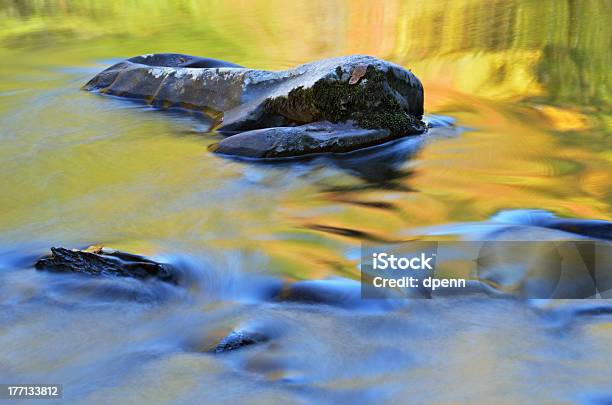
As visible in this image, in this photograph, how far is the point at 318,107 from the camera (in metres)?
6.98

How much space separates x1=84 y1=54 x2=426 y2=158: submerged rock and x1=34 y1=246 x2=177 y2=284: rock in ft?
8.56

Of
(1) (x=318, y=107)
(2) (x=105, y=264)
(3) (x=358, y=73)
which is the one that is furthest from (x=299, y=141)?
(2) (x=105, y=264)

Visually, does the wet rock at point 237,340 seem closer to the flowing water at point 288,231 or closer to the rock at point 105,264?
the flowing water at point 288,231

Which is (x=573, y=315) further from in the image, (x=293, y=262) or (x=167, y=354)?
(x=167, y=354)

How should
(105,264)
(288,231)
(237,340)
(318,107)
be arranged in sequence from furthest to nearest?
(318,107) < (288,231) < (105,264) < (237,340)

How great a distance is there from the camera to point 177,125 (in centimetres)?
782

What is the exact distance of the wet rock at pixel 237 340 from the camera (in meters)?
3.33

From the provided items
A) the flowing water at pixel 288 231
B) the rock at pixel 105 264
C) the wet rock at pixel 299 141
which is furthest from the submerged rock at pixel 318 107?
the rock at pixel 105 264

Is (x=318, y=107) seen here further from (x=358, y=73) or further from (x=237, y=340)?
(x=237, y=340)

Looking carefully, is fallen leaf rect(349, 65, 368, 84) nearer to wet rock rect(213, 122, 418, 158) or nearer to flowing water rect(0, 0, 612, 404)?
wet rock rect(213, 122, 418, 158)

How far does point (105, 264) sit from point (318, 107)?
3.42 metres

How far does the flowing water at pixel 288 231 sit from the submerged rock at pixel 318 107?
12.8 inches

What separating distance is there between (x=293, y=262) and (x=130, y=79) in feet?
18.0

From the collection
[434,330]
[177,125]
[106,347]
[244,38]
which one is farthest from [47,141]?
[244,38]
